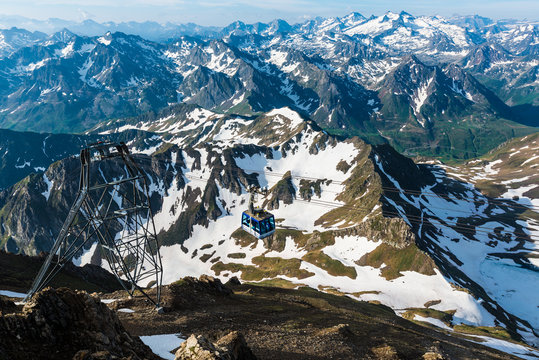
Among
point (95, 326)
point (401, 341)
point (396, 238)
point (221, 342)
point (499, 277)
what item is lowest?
point (499, 277)

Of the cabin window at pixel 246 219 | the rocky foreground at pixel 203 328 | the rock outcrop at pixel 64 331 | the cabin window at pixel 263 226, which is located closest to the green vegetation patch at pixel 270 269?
the cabin window at pixel 246 219

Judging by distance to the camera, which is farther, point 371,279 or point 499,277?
point 499,277

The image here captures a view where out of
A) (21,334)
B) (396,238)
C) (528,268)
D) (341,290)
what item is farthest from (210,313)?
(528,268)

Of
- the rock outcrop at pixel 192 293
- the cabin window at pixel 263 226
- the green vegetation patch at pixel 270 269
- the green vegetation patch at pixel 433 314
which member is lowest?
the green vegetation patch at pixel 433 314

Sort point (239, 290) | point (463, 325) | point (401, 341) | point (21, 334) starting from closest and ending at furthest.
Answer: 1. point (21, 334)
2. point (401, 341)
3. point (239, 290)
4. point (463, 325)

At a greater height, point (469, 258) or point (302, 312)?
point (302, 312)

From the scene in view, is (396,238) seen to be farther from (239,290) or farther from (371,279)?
(239,290)

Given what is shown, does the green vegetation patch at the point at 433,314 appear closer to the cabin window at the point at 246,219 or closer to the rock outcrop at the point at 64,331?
the cabin window at the point at 246,219

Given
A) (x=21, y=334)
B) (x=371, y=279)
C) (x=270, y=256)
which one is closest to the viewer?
(x=21, y=334)
